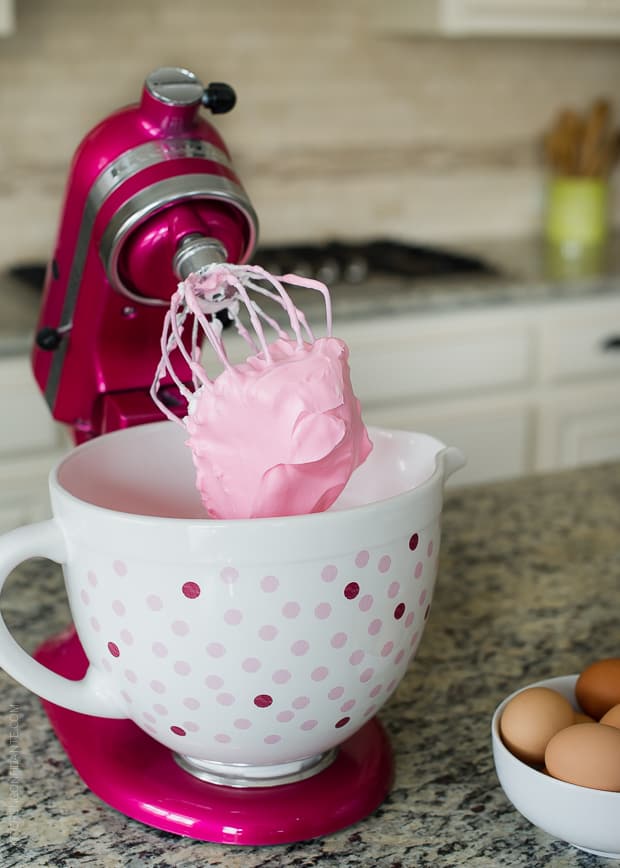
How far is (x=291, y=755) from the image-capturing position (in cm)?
55

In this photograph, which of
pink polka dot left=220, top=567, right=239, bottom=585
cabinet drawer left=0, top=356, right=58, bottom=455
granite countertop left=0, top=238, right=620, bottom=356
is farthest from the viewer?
granite countertop left=0, top=238, right=620, bottom=356

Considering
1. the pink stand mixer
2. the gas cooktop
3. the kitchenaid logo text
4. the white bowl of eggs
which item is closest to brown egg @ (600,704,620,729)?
the white bowl of eggs

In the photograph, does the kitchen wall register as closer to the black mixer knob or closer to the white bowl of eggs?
the black mixer knob

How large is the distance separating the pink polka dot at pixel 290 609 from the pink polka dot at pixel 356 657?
44 mm

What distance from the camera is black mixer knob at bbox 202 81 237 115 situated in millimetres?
693

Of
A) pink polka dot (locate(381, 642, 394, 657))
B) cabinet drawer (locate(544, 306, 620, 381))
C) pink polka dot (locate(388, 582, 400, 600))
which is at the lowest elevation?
cabinet drawer (locate(544, 306, 620, 381))

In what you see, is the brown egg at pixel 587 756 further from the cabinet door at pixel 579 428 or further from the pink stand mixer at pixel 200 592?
the cabinet door at pixel 579 428

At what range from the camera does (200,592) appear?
0.50 m

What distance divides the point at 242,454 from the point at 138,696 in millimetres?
132

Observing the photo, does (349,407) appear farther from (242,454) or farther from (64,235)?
(64,235)

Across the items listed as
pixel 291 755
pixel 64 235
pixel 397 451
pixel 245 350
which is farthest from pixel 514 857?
pixel 245 350

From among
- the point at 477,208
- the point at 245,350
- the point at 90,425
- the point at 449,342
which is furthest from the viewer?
the point at 477,208

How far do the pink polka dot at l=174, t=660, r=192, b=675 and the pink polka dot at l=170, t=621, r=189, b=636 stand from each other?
0.02m

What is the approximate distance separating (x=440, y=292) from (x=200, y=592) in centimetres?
168
